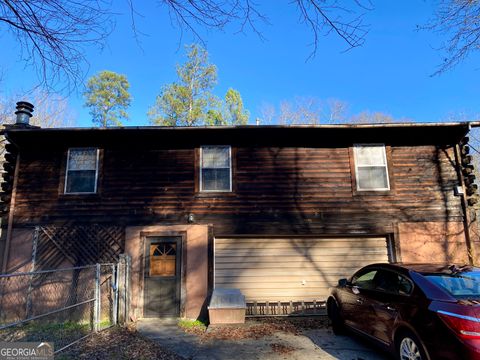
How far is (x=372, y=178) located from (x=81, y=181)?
8.23 m

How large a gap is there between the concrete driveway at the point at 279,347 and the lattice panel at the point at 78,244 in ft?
8.70

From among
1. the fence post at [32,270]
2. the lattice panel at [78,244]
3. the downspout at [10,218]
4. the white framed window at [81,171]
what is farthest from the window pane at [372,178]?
the downspout at [10,218]

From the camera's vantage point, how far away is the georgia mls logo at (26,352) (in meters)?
4.86

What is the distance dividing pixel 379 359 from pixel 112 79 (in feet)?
87.2

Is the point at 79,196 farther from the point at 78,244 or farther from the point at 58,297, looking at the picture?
the point at 58,297

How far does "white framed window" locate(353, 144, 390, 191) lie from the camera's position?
30.4 feet

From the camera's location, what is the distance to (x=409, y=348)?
14.1 feet

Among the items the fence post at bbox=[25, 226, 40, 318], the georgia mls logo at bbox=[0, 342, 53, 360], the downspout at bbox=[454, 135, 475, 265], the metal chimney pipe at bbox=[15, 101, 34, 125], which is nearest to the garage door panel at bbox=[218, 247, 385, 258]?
the downspout at bbox=[454, 135, 475, 265]

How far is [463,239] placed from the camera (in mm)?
8859

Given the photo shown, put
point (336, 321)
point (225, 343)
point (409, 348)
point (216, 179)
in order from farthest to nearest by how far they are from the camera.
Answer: point (216, 179) < point (336, 321) < point (225, 343) < point (409, 348)

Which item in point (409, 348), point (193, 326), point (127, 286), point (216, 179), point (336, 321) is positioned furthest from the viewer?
point (216, 179)

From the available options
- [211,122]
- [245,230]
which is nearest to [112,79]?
[211,122]

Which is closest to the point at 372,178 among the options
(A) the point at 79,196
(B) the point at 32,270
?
A: (A) the point at 79,196

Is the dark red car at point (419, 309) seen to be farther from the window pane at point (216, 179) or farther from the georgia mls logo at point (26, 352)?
the georgia mls logo at point (26, 352)
